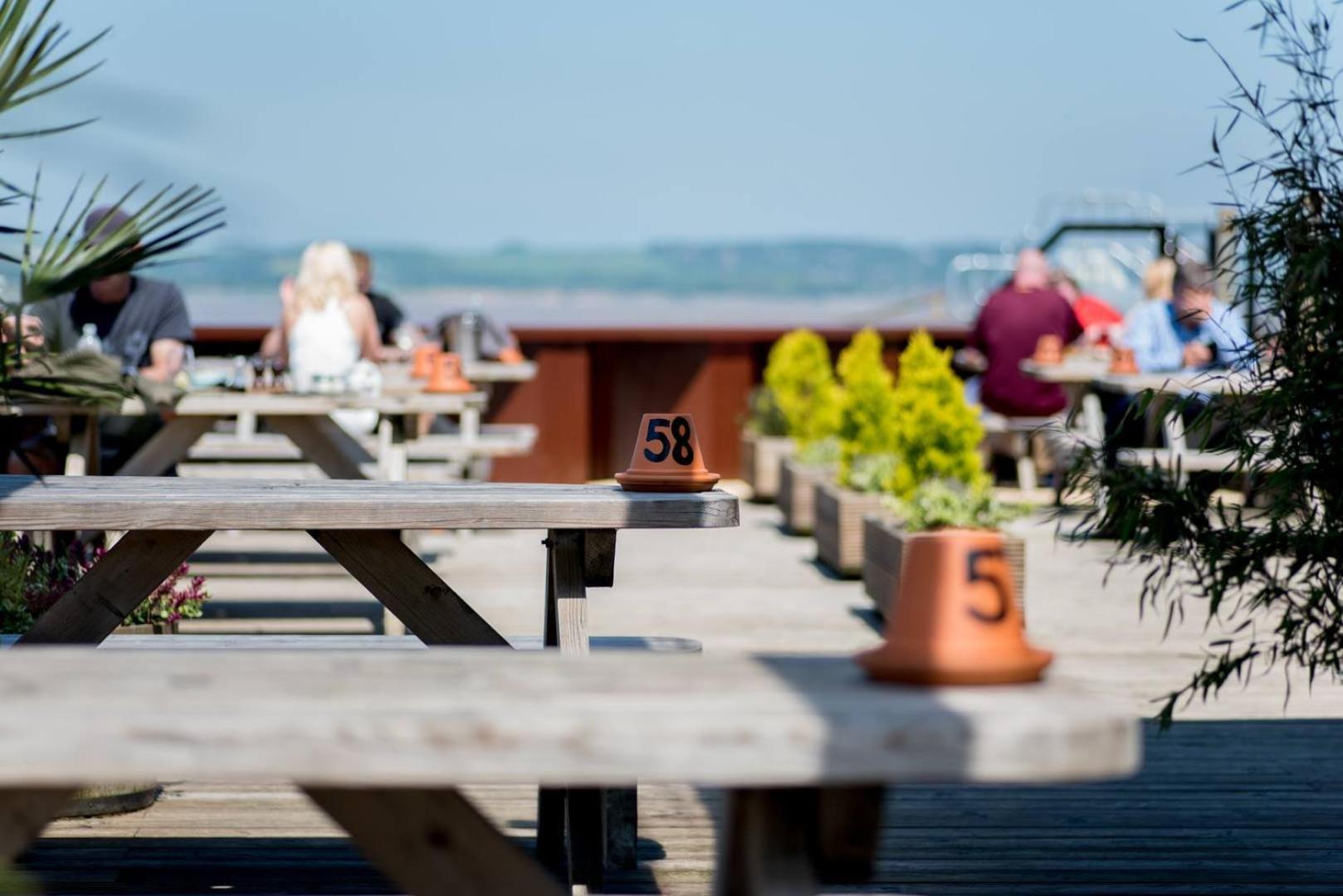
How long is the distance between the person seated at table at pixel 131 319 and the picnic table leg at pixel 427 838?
4.61 meters

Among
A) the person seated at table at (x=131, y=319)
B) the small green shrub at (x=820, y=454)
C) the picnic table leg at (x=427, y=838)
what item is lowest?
the small green shrub at (x=820, y=454)

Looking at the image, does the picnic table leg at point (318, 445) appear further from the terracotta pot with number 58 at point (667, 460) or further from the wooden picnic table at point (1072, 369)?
the wooden picnic table at point (1072, 369)

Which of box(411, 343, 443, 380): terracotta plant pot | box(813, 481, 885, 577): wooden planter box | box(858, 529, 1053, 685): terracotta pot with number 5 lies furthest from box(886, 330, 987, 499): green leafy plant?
box(858, 529, 1053, 685): terracotta pot with number 5

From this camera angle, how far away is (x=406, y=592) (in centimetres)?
304

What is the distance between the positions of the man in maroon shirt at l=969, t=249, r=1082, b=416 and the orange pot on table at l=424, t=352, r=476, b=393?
4383 millimetres

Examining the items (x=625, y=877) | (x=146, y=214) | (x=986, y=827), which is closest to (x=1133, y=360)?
(x=986, y=827)

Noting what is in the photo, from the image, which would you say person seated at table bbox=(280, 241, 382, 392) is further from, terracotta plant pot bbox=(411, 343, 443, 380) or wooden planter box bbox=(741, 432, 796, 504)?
wooden planter box bbox=(741, 432, 796, 504)

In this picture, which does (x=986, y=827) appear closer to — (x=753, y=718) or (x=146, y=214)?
(x=146, y=214)

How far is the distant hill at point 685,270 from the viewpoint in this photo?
16362 centimetres

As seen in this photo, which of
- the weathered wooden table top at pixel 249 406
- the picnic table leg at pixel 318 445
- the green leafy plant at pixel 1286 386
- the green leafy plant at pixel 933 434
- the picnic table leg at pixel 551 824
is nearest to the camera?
the green leafy plant at pixel 1286 386

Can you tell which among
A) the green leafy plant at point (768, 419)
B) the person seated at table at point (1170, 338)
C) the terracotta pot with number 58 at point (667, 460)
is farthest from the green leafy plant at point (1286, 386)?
the green leafy plant at point (768, 419)

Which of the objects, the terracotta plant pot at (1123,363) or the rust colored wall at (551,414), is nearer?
the terracotta plant pot at (1123,363)

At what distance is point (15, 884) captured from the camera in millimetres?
1355

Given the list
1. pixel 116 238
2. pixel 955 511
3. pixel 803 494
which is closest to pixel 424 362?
pixel 955 511
